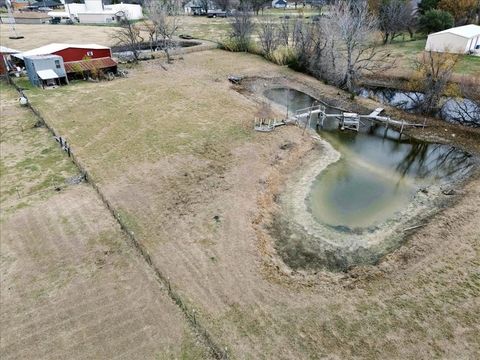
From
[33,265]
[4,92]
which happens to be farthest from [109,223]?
[4,92]

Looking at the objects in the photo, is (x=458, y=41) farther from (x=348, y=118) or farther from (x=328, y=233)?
(x=328, y=233)

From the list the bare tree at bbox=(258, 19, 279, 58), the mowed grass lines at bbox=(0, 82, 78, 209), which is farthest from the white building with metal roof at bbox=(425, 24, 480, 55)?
the mowed grass lines at bbox=(0, 82, 78, 209)

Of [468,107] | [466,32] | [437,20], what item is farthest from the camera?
[437,20]

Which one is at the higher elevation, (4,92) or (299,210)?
(4,92)

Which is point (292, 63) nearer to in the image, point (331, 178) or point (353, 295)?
point (331, 178)

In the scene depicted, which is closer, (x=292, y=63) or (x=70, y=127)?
(x=70, y=127)

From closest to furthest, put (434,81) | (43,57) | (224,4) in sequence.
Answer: (434,81) → (43,57) → (224,4)

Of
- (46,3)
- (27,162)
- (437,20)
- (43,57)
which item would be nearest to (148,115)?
(27,162)
